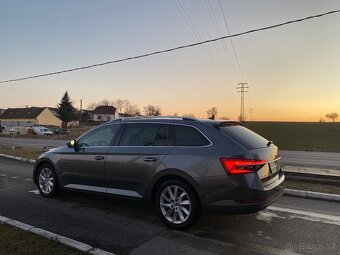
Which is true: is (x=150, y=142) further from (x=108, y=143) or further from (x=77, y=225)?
(x=77, y=225)

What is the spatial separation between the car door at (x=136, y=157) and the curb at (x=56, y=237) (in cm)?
139

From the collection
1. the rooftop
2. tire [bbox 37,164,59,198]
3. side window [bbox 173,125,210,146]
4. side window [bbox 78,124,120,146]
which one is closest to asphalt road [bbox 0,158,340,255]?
tire [bbox 37,164,59,198]

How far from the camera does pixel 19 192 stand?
8031 mm

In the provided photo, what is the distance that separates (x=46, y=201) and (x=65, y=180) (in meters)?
0.57

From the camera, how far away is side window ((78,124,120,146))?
6613 millimetres

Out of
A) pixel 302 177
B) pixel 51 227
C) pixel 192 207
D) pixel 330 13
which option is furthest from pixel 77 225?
pixel 330 13

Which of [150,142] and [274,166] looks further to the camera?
[150,142]

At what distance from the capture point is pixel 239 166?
5.02 meters

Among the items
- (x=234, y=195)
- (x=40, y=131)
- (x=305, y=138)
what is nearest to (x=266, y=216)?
(x=234, y=195)

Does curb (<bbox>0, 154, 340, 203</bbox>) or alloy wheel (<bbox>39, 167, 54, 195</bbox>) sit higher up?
alloy wheel (<bbox>39, 167, 54, 195</bbox>)

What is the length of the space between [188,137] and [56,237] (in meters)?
2.32

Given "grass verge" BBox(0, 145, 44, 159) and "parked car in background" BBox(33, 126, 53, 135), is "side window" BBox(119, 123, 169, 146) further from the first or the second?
"parked car in background" BBox(33, 126, 53, 135)

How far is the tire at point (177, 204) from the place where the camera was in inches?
209

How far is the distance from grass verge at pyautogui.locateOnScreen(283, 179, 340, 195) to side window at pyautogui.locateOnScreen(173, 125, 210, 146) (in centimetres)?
322
